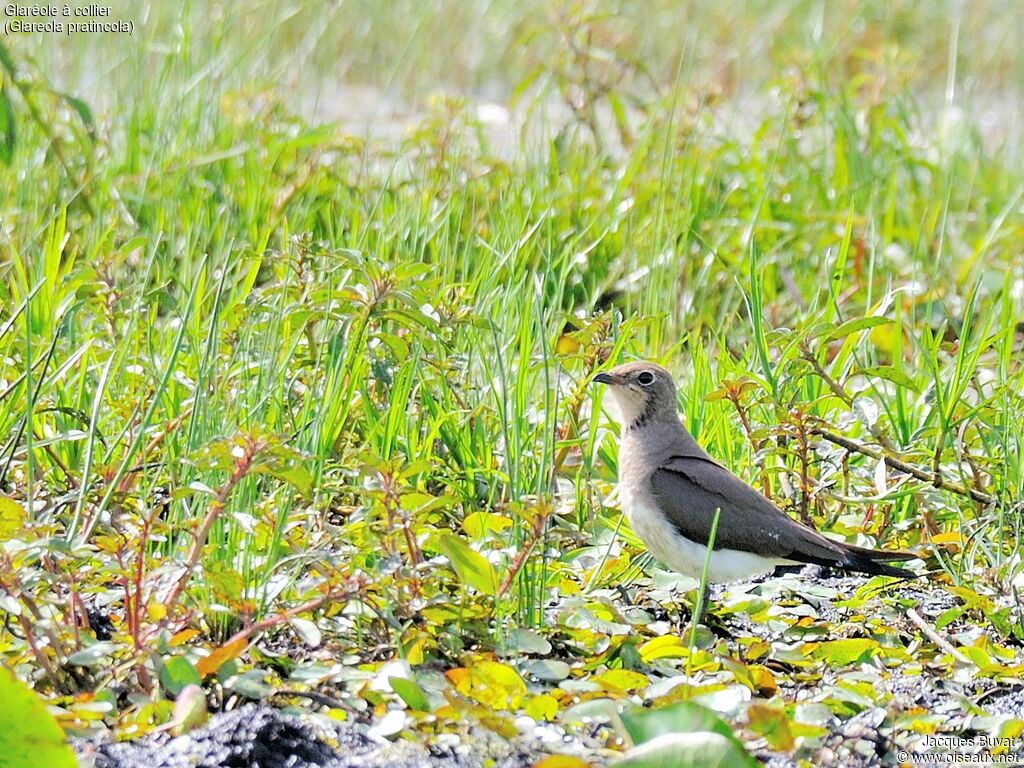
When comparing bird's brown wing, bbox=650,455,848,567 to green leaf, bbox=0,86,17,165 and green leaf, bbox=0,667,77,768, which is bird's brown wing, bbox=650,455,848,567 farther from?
green leaf, bbox=0,86,17,165

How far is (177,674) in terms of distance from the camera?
8.95 ft

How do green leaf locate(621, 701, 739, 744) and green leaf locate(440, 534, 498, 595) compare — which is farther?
green leaf locate(440, 534, 498, 595)

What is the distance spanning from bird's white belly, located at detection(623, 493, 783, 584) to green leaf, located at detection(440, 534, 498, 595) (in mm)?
639

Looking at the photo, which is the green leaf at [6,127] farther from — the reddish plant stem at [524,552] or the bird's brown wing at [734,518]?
the bird's brown wing at [734,518]

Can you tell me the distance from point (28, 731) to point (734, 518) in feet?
6.29

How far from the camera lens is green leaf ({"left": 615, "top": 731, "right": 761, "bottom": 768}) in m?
2.39

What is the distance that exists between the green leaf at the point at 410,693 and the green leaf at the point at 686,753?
21.5 inches

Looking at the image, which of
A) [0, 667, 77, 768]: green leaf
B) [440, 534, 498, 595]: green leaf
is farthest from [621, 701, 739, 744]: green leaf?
[0, 667, 77, 768]: green leaf

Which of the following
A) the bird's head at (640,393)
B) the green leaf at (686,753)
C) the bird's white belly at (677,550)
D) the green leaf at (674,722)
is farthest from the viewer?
the bird's head at (640,393)

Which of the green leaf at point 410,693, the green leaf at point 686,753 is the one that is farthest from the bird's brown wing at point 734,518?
the green leaf at point 686,753

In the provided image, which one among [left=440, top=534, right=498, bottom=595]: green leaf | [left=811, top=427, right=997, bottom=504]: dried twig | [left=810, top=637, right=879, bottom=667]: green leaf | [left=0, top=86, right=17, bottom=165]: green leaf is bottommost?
[left=810, top=637, right=879, bottom=667]: green leaf

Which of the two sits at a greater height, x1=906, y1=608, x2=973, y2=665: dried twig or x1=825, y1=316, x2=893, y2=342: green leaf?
x1=825, y1=316, x2=893, y2=342: green leaf

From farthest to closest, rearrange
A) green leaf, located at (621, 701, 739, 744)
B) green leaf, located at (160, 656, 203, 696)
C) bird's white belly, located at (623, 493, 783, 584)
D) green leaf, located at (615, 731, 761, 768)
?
bird's white belly, located at (623, 493, 783, 584)
green leaf, located at (160, 656, 203, 696)
green leaf, located at (621, 701, 739, 744)
green leaf, located at (615, 731, 761, 768)

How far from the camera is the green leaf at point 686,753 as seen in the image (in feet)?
7.84
